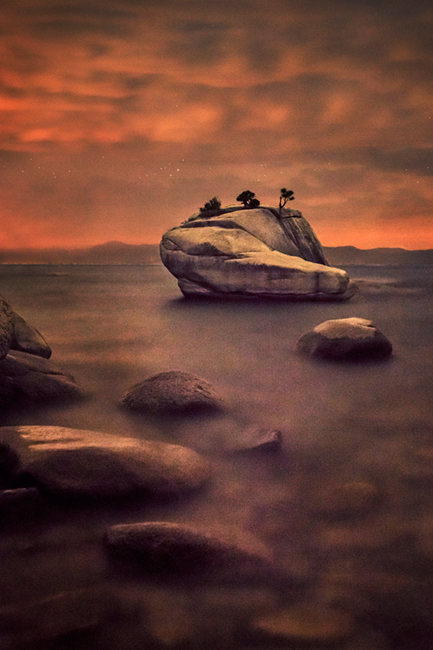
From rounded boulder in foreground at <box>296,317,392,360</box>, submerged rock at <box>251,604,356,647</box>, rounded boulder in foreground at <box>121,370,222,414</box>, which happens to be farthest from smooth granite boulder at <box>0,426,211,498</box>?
rounded boulder in foreground at <box>296,317,392,360</box>

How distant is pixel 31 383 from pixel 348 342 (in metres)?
5.97

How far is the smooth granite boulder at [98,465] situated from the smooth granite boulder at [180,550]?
683mm

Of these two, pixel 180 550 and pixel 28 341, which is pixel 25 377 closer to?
pixel 28 341


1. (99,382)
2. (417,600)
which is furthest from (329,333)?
(417,600)

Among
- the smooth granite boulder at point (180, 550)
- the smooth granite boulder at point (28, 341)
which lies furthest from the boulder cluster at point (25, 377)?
the smooth granite boulder at point (180, 550)

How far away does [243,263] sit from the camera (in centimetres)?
2083

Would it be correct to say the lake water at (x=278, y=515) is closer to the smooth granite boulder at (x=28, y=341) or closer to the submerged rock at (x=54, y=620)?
the submerged rock at (x=54, y=620)

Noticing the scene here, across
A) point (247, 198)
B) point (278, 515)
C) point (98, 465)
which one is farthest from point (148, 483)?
point (247, 198)

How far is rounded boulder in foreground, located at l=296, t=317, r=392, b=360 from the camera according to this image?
919 centimetres

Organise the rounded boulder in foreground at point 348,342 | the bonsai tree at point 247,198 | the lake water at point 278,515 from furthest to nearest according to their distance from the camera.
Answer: the bonsai tree at point 247,198
the rounded boulder in foreground at point 348,342
the lake water at point 278,515

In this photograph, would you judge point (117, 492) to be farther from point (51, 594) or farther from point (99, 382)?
point (99, 382)

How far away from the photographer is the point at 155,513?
3688 millimetres

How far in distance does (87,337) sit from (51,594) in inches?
414

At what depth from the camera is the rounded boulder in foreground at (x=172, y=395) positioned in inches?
239
